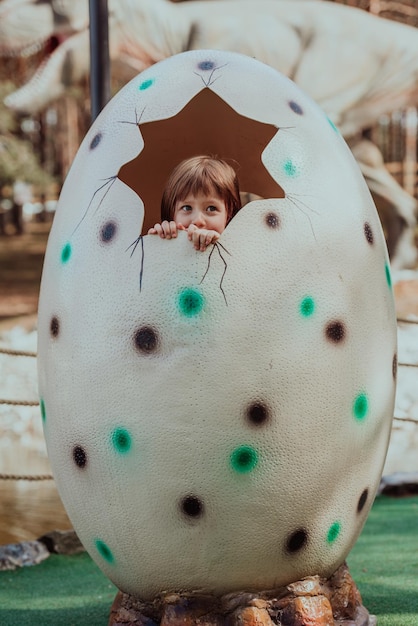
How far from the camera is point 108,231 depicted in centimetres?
235

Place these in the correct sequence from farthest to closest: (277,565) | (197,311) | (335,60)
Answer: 1. (335,60)
2. (277,565)
3. (197,311)

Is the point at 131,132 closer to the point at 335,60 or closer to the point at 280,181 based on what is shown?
the point at 280,181

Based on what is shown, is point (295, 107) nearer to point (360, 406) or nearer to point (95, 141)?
point (95, 141)

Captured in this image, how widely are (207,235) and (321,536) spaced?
77cm

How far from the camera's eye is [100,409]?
2.31 metres

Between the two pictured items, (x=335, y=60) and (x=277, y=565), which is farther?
(x=335, y=60)

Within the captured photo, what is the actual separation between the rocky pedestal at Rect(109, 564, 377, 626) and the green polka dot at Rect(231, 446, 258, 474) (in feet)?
1.14

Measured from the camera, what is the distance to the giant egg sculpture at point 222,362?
224cm

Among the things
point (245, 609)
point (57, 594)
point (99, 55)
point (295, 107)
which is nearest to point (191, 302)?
point (295, 107)

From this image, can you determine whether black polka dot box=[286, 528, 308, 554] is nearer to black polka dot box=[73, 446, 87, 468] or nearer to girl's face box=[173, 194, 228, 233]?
black polka dot box=[73, 446, 87, 468]

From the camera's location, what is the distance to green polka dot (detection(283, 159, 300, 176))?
93.7 inches

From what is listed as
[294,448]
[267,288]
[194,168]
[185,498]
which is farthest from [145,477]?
[194,168]

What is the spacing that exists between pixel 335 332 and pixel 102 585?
162 cm

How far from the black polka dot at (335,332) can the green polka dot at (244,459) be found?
0.31 metres
